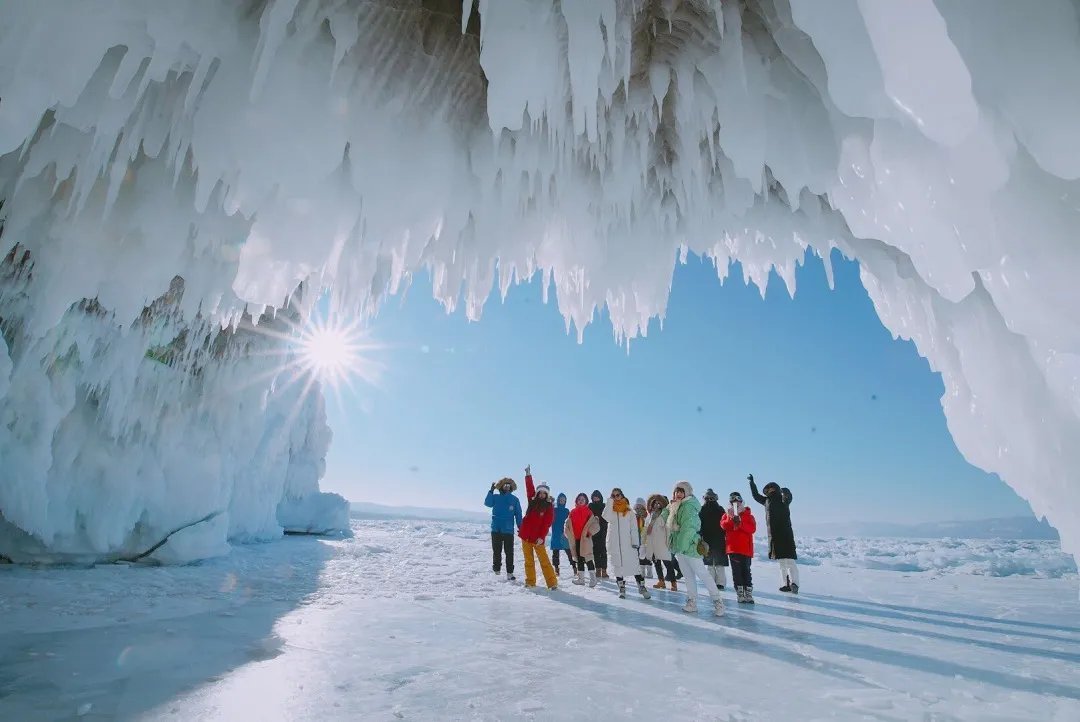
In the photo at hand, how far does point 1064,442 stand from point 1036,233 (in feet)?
4.03

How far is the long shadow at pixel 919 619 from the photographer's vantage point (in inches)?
191

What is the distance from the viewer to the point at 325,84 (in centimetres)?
416

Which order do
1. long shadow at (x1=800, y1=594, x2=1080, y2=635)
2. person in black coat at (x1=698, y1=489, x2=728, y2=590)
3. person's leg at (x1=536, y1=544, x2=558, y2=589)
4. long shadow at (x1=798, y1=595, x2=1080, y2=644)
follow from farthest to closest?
person's leg at (x1=536, y1=544, x2=558, y2=589) → person in black coat at (x1=698, y1=489, x2=728, y2=590) → long shadow at (x1=800, y1=594, x2=1080, y2=635) → long shadow at (x1=798, y1=595, x2=1080, y2=644)

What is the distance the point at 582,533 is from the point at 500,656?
4.67m

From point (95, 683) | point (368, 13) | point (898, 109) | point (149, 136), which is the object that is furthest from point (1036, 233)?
point (149, 136)

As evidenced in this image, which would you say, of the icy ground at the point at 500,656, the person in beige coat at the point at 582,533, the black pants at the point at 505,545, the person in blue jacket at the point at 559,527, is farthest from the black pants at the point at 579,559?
the icy ground at the point at 500,656

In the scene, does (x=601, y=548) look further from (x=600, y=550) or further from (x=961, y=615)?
(x=961, y=615)

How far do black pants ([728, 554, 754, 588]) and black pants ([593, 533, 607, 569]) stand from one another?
2.16 metres

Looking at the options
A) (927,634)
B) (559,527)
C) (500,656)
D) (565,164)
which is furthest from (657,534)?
(565,164)

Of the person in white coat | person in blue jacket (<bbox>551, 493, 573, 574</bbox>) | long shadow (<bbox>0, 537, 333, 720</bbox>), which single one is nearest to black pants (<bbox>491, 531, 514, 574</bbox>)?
person in blue jacket (<bbox>551, 493, 573, 574</bbox>)

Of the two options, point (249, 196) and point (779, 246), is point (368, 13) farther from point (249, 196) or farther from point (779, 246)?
point (779, 246)

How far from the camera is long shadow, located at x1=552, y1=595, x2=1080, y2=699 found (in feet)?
10.7

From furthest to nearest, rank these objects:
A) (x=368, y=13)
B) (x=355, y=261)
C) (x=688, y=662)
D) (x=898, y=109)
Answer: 1. (x=355, y=261)
2. (x=368, y=13)
3. (x=688, y=662)
4. (x=898, y=109)

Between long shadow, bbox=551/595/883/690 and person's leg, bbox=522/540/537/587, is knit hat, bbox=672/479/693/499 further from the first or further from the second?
person's leg, bbox=522/540/537/587
